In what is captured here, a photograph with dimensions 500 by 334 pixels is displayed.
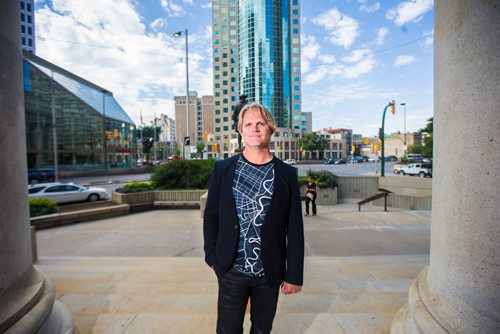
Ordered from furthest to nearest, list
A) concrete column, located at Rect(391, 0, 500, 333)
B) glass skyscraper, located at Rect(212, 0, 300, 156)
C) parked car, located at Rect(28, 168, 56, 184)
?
glass skyscraper, located at Rect(212, 0, 300, 156) → parked car, located at Rect(28, 168, 56, 184) → concrete column, located at Rect(391, 0, 500, 333)

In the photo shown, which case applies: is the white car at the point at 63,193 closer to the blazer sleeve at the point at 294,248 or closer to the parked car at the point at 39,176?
the blazer sleeve at the point at 294,248

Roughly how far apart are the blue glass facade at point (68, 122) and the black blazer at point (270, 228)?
3745 cm

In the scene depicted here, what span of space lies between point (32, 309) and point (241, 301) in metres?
1.54

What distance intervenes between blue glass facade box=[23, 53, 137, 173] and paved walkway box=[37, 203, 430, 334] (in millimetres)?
32616

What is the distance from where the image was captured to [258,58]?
77750 mm

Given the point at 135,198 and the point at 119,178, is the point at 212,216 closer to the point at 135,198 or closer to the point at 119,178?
the point at 135,198

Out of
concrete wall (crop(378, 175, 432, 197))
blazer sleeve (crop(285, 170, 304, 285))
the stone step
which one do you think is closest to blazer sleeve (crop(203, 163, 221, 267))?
blazer sleeve (crop(285, 170, 304, 285))

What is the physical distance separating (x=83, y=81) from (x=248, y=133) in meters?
59.2

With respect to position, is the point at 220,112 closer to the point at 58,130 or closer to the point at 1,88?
the point at 58,130

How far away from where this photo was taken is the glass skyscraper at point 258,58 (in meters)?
77.4

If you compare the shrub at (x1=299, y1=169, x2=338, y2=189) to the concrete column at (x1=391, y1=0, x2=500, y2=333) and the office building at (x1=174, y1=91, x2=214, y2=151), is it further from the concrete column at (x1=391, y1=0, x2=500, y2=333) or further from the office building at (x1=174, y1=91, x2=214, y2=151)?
the office building at (x1=174, y1=91, x2=214, y2=151)

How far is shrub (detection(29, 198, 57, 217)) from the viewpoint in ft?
29.5

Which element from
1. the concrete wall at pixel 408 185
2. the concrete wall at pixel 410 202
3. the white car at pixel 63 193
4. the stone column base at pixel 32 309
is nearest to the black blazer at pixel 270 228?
the stone column base at pixel 32 309

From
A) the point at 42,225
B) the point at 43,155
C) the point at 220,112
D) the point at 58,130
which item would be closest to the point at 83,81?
the point at 58,130
